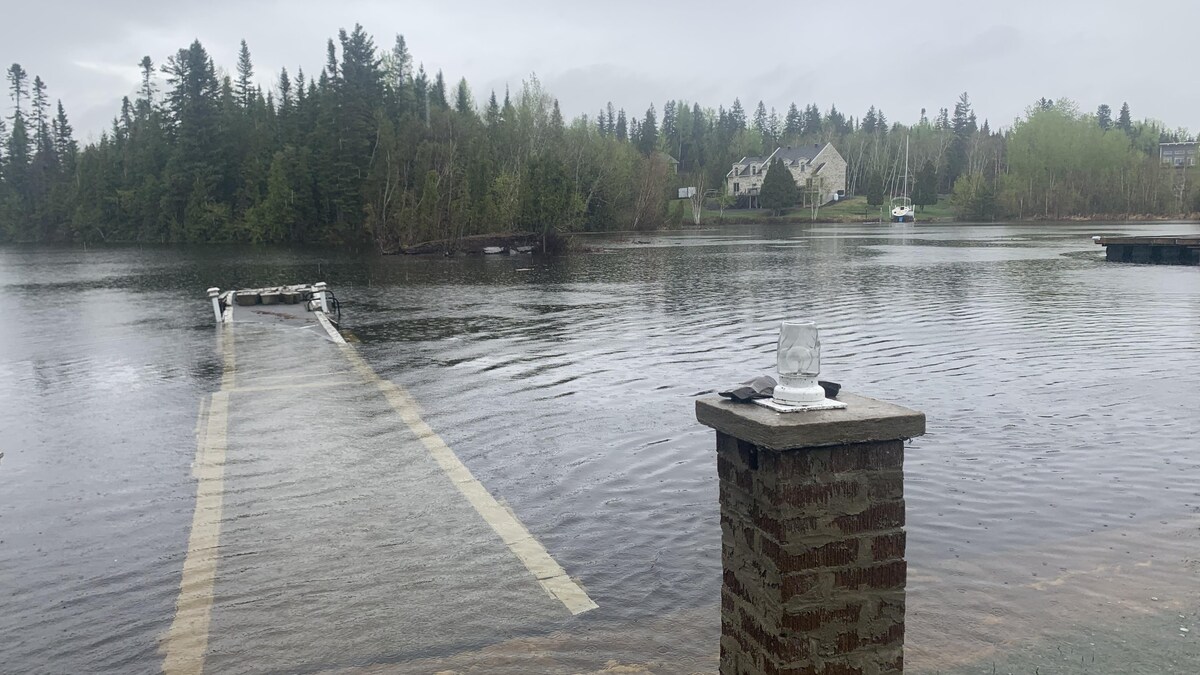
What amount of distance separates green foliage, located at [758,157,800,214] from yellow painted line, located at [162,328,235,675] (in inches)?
4282

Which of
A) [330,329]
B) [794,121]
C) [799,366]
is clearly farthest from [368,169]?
[794,121]

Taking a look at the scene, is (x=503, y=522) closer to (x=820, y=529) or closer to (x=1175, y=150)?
(x=820, y=529)

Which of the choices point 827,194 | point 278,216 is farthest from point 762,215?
point 278,216

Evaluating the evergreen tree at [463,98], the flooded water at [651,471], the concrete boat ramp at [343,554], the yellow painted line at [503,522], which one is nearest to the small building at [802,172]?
the evergreen tree at [463,98]

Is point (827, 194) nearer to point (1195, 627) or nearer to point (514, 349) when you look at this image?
point (514, 349)

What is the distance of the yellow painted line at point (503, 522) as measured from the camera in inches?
211

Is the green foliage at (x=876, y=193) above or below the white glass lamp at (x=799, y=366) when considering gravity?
above

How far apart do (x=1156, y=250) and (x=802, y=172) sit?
91.3 meters

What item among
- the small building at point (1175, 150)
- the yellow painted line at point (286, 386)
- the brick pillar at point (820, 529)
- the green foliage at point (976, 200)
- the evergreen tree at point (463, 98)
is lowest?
the yellow painted line at point (286, 386)

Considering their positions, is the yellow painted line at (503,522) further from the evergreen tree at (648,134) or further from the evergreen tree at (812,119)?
the evergreen tree at (812,119)

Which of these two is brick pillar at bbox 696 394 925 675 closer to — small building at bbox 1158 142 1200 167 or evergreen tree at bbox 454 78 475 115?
evergreen tree at bbox 454 78 475 115

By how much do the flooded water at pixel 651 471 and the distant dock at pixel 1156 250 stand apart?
1602 cm

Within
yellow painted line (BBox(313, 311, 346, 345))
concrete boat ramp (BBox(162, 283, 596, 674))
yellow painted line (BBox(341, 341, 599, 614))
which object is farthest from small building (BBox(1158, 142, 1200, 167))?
concrete boat ramp (BBox(162, 283, 596, 674))

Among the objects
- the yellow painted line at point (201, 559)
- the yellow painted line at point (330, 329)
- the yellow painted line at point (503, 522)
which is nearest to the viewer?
the yellow painted line at point (201, 559)
